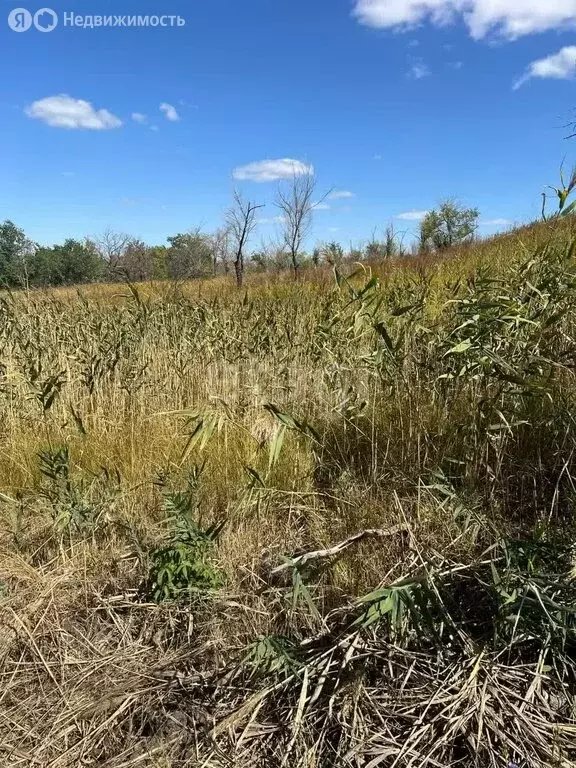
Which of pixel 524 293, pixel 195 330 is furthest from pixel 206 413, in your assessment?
pixel 195 330

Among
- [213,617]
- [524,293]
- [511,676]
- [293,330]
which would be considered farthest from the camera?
[293,330]

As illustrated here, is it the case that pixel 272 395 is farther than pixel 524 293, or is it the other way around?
pixel 272 395

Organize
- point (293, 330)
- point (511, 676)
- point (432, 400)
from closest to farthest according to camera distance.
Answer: point (511, 676) → point (432, 400) → point (293, 330)

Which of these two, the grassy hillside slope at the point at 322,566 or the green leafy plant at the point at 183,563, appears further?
the green leafy plant at the point at 183,563

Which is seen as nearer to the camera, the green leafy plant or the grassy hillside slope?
the grassy hillside slope

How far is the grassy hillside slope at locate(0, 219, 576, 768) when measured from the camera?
1150 mm

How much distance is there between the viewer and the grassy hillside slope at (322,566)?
1.15 metres

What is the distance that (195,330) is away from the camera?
3898 mm

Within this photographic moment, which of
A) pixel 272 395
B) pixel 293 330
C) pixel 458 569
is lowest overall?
pixel 458 569

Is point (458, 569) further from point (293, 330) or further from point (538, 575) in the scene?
point (293, 330)

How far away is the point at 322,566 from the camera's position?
147cm

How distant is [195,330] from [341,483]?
2.23 metres

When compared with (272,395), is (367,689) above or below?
below

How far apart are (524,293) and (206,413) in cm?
129
